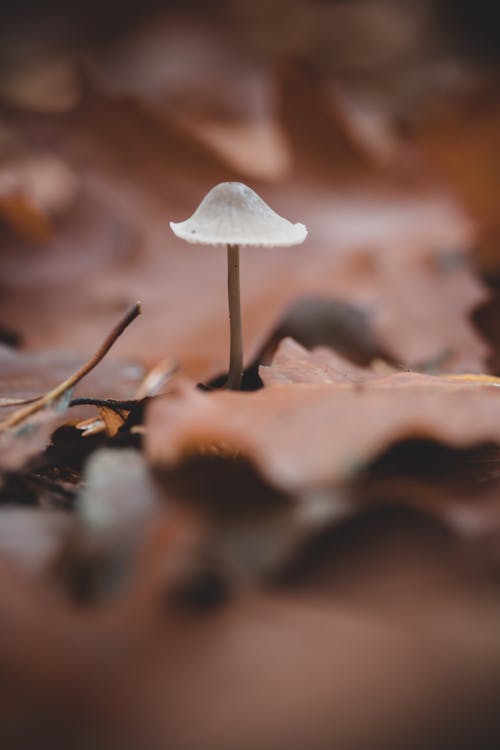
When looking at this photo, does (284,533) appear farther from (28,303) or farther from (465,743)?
(28,303)

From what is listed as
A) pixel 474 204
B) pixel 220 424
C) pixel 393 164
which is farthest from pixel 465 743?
pixel 393 164

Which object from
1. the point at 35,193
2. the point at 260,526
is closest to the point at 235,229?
the point at 260,526

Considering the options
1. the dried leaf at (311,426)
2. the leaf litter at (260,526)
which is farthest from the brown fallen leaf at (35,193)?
the dried leaf at (311,426)

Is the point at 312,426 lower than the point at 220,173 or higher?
lower

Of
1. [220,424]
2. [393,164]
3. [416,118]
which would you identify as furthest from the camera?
[416,118]

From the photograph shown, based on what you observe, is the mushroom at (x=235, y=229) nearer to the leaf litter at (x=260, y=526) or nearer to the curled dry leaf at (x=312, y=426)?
the leaf litter at (x=260, y=526)

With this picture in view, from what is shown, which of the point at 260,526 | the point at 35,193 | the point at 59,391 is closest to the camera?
the point at 260,526

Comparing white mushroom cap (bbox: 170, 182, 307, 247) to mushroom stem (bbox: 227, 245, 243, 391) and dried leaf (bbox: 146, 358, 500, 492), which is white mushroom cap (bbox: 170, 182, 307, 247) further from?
dried leaf (bbox: 146, 358, 500, 492)

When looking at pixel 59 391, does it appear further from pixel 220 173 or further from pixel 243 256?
pixel 220 173
